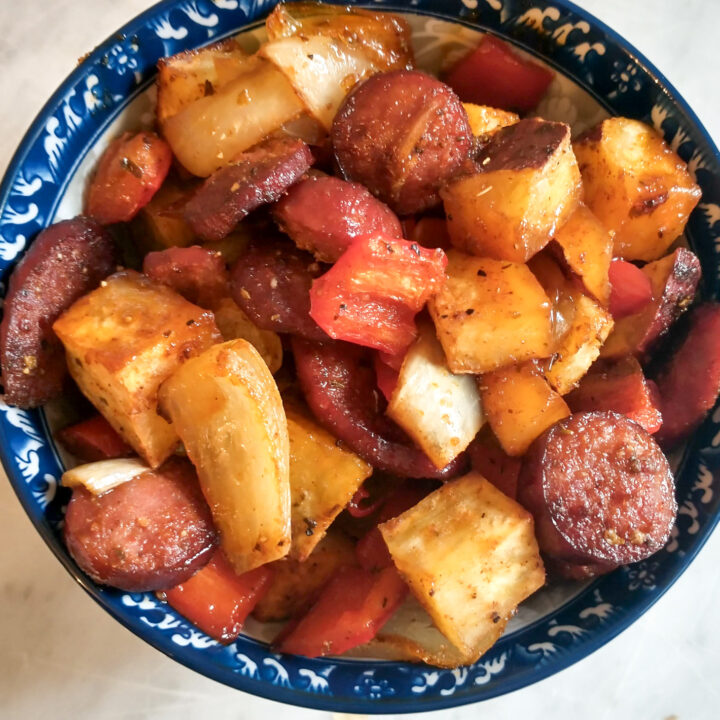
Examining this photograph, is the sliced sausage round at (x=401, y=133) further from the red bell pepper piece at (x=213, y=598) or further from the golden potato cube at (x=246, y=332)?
the red bell pepper piece at (x=213, y=598)

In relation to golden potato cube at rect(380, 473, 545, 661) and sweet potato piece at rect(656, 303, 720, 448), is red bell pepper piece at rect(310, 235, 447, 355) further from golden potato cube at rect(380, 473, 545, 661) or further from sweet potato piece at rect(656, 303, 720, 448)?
sweet potato piece at rect(656, 303, 720, 448)

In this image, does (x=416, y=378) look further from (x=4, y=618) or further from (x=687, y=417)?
(x=4, y=618)

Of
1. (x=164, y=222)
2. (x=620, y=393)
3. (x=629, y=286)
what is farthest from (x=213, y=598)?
(x=629, y=286)

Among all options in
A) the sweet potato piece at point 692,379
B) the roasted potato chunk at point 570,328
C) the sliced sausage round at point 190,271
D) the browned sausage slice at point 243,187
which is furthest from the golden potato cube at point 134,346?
the sweet potato piece at point 692,379

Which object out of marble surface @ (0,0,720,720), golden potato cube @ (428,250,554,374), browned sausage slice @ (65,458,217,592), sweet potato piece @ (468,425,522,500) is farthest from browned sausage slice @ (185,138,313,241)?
marble surface @ (0,0,720,720)

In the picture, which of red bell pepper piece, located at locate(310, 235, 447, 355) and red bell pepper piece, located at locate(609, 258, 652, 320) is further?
red bell pepper piece, located at locate(609, 258, 652, 320)

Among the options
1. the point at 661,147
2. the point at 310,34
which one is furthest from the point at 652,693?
the point at 310,34
